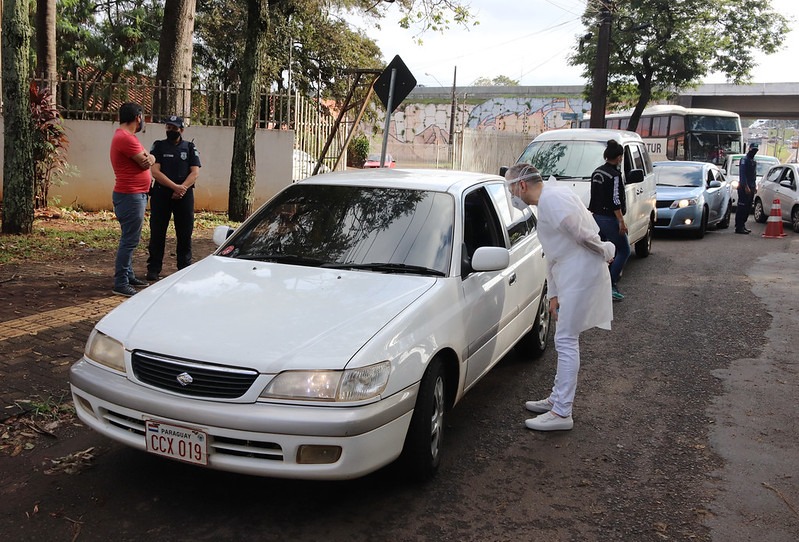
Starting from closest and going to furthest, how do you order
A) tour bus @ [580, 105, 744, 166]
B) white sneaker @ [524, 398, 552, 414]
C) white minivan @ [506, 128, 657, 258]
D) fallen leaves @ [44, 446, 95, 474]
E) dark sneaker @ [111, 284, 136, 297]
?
fallen leaves @ [44, 446, 95, 474]
white sneaker @ [524, 398, 552, 414]
dark sneaker @ [111, 284, 136, 297]
white minivan @ [506, 128, 657, 258]
tour bus @ [580, 105, 744, 166]

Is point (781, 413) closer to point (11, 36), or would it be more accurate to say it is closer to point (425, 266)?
point (425, 266)

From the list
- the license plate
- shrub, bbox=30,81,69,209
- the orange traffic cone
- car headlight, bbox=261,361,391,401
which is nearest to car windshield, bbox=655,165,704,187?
the orange traffic cone

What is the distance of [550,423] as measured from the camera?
4.95 meters

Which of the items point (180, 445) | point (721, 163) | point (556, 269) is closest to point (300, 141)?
point (556, 269)

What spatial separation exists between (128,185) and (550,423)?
16.0ft

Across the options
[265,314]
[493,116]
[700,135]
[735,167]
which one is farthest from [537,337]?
[493,116]

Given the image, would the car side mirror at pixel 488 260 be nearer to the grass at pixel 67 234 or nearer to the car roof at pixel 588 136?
the grass at pixel 67 234

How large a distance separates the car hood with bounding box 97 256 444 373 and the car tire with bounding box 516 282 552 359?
2222mm

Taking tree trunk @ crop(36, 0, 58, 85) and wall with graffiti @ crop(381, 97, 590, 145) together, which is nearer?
tree trunk @ crop(36, 0, 58, 85)

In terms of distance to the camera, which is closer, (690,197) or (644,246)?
(644,246)

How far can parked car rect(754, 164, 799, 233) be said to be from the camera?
17375 mm

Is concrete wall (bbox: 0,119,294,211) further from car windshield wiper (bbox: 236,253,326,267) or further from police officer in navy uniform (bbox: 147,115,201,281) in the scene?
car windshield wiper (bbox: 236,253,326,267)

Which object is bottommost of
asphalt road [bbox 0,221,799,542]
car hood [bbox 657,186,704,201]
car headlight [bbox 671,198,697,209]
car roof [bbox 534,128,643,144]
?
asphalt road [bbox 0,221,799,542]

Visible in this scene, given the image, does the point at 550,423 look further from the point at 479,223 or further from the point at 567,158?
the point at 567,158
